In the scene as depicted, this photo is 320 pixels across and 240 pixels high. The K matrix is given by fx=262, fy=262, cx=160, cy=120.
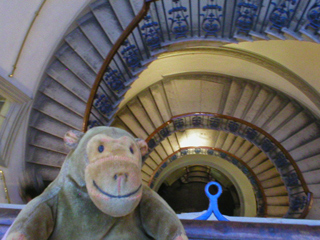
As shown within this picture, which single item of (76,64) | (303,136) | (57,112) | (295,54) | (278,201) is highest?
(295,54)

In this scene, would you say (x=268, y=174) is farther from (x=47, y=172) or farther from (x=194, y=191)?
(x=47, y=172)

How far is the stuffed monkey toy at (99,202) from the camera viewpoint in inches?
46.2

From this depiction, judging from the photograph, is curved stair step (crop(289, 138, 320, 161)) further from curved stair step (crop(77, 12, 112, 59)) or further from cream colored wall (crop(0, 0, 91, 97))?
cream colored wall (crop(0, 0, 91, 97))

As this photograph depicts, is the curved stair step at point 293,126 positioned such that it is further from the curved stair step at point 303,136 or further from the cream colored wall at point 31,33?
the cream colored wall at point 31,33

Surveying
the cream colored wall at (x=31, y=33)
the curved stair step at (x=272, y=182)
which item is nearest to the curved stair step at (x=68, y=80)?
the cream colored wall at (x=31, y=33)

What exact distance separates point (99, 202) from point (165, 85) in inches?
280

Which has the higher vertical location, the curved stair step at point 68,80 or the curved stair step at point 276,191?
the curved stair step at point 68,80

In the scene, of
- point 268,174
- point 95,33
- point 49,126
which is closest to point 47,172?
point 49,126

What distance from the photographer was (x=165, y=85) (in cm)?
812

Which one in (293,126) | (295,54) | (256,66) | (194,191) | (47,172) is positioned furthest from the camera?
(194,191)

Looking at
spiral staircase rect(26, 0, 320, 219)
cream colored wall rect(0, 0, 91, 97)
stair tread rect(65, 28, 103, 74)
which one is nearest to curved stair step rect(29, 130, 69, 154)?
spiral staircase rect(26, 0, 320, 219)

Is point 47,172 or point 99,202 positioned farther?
point 47,172

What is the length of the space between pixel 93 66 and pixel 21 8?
1.59m

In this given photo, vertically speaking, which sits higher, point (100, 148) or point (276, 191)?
point (276, 191)
